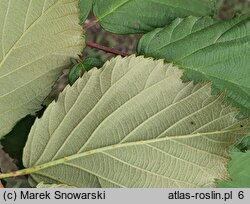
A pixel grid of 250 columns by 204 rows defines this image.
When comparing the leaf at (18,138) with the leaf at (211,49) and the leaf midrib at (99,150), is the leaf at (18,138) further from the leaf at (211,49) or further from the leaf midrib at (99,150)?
the leaf at (211,49)

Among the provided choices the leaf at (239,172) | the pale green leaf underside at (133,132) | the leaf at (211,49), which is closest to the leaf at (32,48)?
the pale green leaf underside at (133,132)

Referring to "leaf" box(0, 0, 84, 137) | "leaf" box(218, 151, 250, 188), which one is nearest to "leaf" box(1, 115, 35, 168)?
"leaf" box(0, 0, 84, 137)

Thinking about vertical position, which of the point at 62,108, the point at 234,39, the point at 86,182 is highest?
the point at 234,39

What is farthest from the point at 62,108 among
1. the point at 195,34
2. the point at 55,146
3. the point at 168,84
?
the point at 195,34

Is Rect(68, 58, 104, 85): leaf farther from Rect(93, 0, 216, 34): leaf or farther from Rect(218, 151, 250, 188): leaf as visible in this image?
Rect(218, 151, 250, 188): leaf

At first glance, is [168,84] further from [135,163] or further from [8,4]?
[8,4]

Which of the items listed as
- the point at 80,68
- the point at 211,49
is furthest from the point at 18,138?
the point at 211,49
